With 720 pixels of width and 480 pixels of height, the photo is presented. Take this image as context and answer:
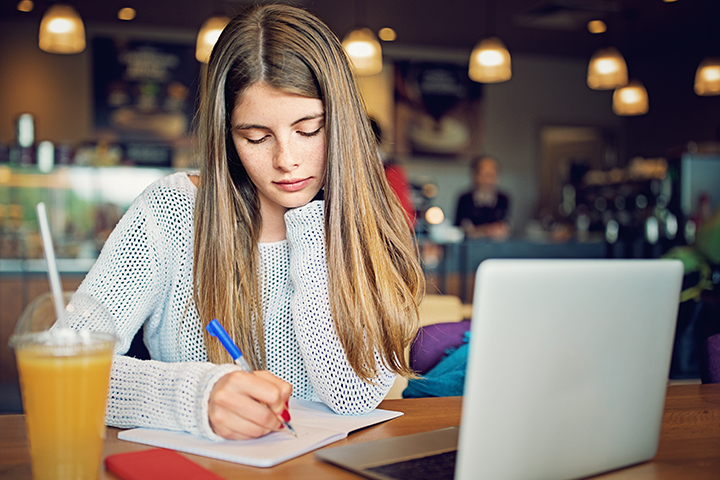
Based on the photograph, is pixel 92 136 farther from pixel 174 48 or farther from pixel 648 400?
pixel 648 400

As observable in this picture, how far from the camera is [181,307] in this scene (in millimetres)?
1256

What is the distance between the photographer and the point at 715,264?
293 cm

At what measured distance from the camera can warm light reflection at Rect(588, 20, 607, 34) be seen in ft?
19.6

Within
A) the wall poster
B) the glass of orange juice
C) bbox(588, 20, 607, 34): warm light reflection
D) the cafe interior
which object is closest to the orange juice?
the glass of orange juice

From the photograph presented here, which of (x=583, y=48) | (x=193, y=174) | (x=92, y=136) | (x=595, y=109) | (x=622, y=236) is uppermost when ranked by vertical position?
(x=583, y=48)

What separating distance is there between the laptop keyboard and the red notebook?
0.60ft

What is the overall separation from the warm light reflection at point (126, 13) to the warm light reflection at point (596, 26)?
3957mm

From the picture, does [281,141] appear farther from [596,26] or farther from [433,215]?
[596,26]

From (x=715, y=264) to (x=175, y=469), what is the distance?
2.82 m

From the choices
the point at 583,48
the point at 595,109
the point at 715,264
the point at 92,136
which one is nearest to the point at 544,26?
the point at 583,48

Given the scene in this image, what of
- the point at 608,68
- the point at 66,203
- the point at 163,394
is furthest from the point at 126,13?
the point at 163,394

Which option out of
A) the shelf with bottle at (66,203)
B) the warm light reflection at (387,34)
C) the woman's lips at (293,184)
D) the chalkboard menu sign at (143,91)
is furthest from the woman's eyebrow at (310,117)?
the warm light reflection at (387,34)

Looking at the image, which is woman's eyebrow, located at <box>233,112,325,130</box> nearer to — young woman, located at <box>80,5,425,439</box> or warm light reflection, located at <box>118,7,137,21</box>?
young woman, located at <box>80,5,425,439</box>

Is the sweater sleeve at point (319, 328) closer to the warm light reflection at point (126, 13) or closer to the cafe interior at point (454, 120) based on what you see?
the cafe interior at point (454, 120)
